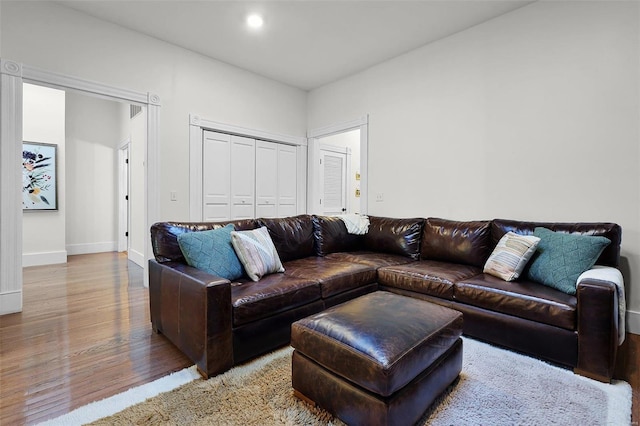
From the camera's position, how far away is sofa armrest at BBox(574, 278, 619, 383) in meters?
1.70

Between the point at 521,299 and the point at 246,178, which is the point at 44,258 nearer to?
the point at 246,178

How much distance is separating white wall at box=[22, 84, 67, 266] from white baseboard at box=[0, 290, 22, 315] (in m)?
2.68

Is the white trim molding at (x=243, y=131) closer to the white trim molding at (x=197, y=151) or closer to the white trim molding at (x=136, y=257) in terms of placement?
the white trim molding at (x=197, y=151)

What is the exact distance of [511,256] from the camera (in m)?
2.35

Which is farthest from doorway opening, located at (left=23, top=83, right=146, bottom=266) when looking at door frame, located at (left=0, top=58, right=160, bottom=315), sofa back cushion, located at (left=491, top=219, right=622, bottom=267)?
sofa back cushion, located at (left=491, top=219, right=622, bottom=267)

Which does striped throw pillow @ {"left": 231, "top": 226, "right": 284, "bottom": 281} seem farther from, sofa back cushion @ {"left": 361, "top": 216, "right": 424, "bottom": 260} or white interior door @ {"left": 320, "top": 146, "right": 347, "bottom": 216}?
white interior door @ {"left": 320, "top": 146, "right": 347, "bottom": 216}

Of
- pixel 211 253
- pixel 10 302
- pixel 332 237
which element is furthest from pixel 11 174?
pixel 332 237

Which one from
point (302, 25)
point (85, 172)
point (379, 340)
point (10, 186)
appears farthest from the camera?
point (85, 172)

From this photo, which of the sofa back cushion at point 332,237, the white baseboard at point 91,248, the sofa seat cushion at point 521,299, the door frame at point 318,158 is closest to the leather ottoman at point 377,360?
the sofa seat cushion at point 521,299

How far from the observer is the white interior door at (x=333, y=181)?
5.55 meters

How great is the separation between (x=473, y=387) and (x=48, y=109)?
22.8 feet

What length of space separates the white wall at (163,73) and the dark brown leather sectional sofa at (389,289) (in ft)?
5.71

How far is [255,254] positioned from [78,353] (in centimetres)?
134

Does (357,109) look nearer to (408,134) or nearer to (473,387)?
(408,134)
